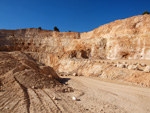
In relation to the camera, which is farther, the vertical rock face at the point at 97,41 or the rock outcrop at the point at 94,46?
the vertical rock face at the point at 97,41

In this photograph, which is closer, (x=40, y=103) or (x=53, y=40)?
(x=40, y=103)

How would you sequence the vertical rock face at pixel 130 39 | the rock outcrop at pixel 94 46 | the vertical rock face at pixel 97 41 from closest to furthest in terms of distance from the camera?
the rock outcrop at pixel 94 46 → the vertical rock face at pixel 130 39 → the vertical rock face at pixel 97 41

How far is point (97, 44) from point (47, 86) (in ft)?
68.6

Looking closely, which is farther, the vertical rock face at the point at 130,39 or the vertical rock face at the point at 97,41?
the vertical rock face at the point at 97,41

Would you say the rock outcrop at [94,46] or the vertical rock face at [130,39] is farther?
the vertical rock face at [130,39]

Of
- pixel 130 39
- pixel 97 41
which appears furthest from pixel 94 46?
pixel 130 39

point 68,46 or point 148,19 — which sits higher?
point 148,19

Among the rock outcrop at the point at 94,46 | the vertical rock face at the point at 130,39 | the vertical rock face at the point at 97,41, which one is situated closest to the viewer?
the rock outcrop at the point at 94,46

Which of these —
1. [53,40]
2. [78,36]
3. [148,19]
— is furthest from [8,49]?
[148,19]

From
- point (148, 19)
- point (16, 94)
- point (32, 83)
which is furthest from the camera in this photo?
point (148, 19)

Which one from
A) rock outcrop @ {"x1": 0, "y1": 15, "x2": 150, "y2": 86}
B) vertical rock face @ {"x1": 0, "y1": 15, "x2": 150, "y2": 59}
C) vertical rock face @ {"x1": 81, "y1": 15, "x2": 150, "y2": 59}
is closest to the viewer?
rock outcrop @ {"x1": 0, "y1": 15, "x2": 150, "y2": 86}

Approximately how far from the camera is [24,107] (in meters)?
4.05

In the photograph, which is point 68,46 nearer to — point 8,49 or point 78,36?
point 78,36

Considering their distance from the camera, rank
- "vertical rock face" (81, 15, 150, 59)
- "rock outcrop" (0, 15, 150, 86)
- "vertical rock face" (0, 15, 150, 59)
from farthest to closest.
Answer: "vertical rock face" (0, 15, 150, 59), "vertical rock face" (81, 15, 150, 59), "rock outcrop" (0, 15, 150, 86)
